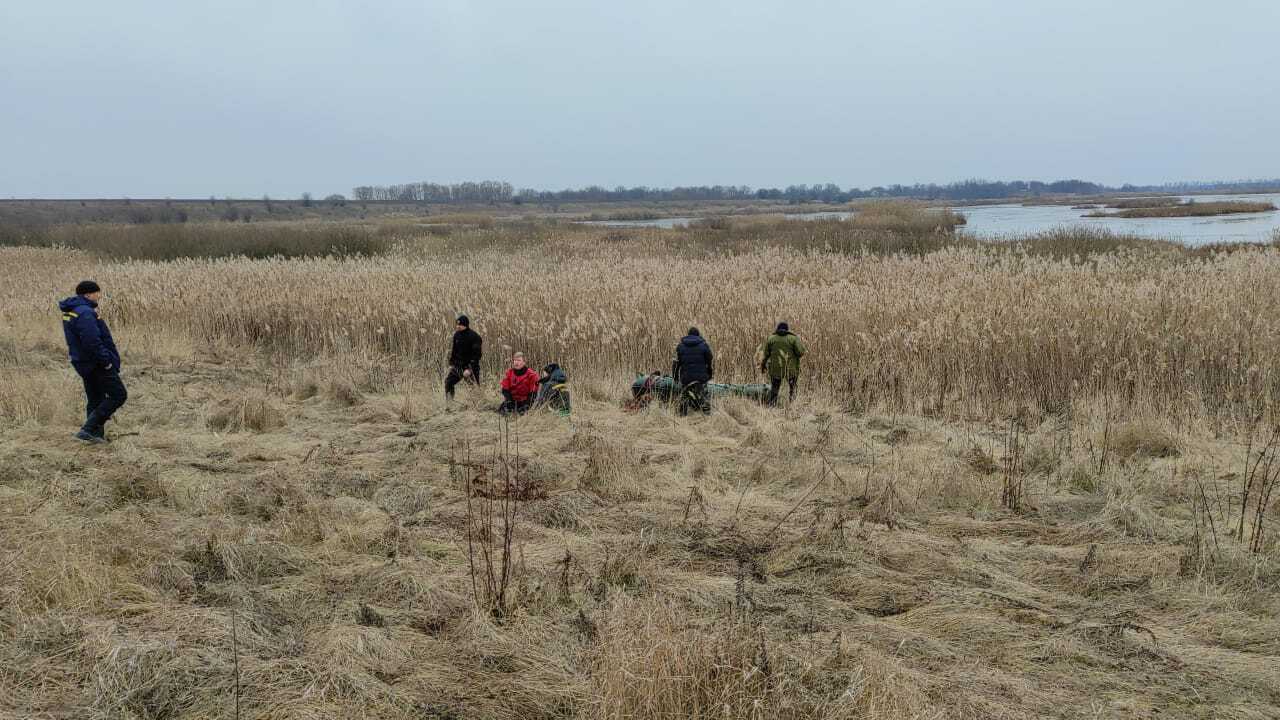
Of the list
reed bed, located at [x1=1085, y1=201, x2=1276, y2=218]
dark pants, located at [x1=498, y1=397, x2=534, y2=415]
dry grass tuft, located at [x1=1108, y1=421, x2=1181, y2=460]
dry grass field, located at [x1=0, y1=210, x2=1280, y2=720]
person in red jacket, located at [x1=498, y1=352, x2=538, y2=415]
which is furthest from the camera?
reed bed, located at [x1=1085, y1=201, x2=1276, y2=218]

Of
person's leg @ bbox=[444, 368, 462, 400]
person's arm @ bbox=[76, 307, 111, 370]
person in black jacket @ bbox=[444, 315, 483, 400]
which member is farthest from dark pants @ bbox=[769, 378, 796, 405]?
person's arm @ bbox=[76, 307, 111, 370]

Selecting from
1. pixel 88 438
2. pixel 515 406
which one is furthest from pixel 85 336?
pixel 515 406

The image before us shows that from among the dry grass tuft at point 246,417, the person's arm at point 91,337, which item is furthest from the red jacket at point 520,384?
the person's arm at point 91,337

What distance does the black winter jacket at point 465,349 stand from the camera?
31.6 ft

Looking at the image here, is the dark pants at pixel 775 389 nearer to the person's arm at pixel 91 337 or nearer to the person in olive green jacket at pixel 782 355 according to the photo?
the person in olive green jacket at pixel 782 355

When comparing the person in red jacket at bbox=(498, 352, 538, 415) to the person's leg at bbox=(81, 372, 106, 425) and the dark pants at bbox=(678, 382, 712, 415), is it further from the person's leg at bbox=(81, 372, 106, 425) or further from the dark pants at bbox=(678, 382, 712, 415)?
the person's leg at bbox=(81, 372, 106, 425)

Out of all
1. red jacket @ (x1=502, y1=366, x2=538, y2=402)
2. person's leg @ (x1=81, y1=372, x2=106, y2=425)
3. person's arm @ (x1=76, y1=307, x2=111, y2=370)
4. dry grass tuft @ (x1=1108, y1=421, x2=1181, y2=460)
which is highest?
person's arm @ (x1=76, y1=307, x2=111, y2=370)

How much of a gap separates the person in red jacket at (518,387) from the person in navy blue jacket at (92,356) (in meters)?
3.52

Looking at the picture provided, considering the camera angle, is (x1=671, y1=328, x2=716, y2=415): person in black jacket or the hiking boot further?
(x1=671, y1=328, x2=716, y2=415): person in black jacket

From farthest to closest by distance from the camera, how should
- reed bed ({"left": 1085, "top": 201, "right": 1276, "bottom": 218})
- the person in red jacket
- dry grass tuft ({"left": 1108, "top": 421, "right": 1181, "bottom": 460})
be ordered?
reed bed ({"left": 1085, "top": 201, "right": 1276, "bottom": 218}), the person in red jacket, dry grass tuft ({"left": 1108, "top": 421, "right": 1181, "bottom": 460})

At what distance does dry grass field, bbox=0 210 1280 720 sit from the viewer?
3.49 metres

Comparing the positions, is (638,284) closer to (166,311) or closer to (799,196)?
(166,311)

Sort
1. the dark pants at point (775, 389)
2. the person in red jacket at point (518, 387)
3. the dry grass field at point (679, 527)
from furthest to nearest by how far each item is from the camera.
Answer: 1. the dark pants at point (775, 389)
2. the person in red jacket at point (518, 387)
3. the dry grass field at point (679, 527)

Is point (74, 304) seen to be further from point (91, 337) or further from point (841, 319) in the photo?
point (841, 319)
